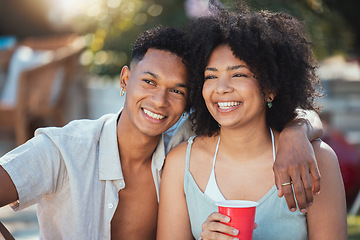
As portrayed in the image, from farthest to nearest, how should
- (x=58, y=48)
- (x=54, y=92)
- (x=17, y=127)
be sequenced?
(x=58, y=48) → (x=54, y=92) → (x=17, y=127)

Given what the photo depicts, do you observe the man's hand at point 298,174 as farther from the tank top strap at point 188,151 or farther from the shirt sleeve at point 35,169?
the shirt sleeve at point 35,169

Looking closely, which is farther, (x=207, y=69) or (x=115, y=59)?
(x=115, y=59)

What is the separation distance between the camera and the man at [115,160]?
2.59 meters

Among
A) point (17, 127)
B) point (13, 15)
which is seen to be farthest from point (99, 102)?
point (13, 15)

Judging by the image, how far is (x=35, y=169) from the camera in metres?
2.55

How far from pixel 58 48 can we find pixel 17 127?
1.80m

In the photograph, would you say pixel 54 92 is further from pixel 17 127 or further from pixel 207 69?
pixel 207 69

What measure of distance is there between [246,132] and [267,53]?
42cm

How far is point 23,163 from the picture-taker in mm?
2523

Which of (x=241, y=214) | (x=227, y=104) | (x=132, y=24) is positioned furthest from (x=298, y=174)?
(x=132, y=24)

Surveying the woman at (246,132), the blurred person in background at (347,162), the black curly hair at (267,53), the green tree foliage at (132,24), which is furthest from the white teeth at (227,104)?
the green tree foliage at (132,24)

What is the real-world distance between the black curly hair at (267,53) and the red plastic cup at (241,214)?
80cm

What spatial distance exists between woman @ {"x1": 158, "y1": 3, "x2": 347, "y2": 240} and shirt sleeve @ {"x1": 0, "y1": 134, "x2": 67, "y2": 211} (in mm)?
578

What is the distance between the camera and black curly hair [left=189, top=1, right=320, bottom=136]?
8.67 ft
